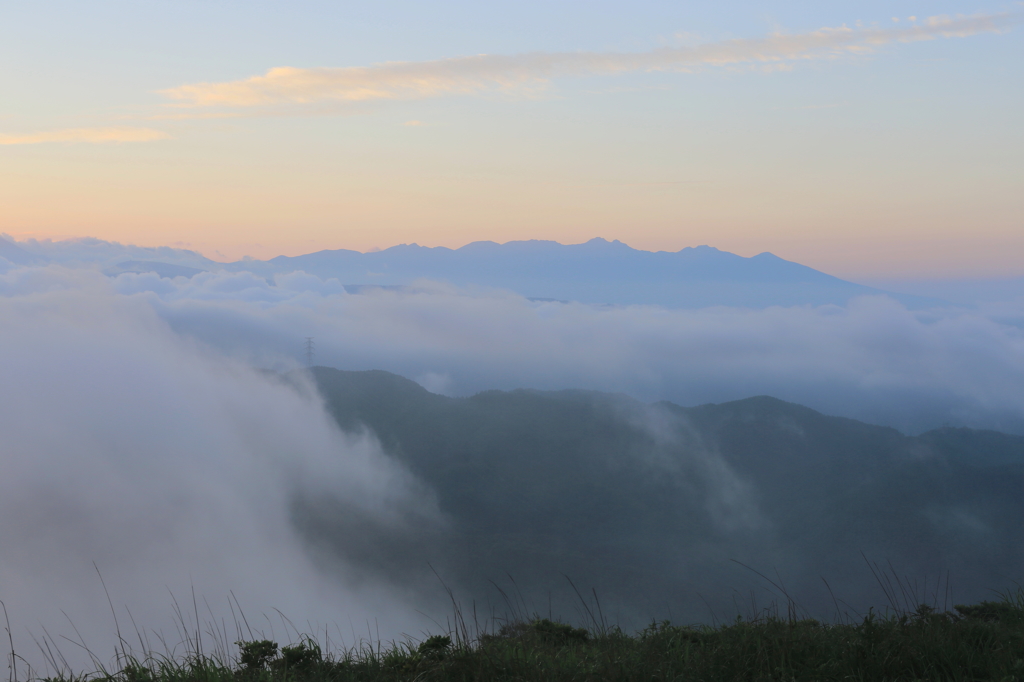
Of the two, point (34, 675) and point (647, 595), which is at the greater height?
point (34, 675)

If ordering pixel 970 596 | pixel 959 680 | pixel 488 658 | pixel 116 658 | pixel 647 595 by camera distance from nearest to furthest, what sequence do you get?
pixel 959 680, pixel 488 658, pixel 116 658, pixel 970 596, pixel 647 595

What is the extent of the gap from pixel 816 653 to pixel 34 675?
8.44 m

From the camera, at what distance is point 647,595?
200 meters

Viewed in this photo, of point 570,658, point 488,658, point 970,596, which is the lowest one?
point 970,596

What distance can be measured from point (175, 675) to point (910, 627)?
312 inches

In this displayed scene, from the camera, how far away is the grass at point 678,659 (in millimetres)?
6633

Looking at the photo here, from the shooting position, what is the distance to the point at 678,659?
276 inches

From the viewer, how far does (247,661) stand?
7.38 metres

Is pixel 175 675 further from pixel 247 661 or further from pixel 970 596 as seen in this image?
pixel 970 596

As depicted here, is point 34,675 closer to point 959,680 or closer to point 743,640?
point 743,640

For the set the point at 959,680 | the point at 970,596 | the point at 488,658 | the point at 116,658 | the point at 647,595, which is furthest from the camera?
the point at 647,595

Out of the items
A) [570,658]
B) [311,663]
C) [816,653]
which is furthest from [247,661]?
[816,653]

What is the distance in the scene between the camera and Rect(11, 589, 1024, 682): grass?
6.63m

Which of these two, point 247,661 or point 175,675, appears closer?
point 175,675
